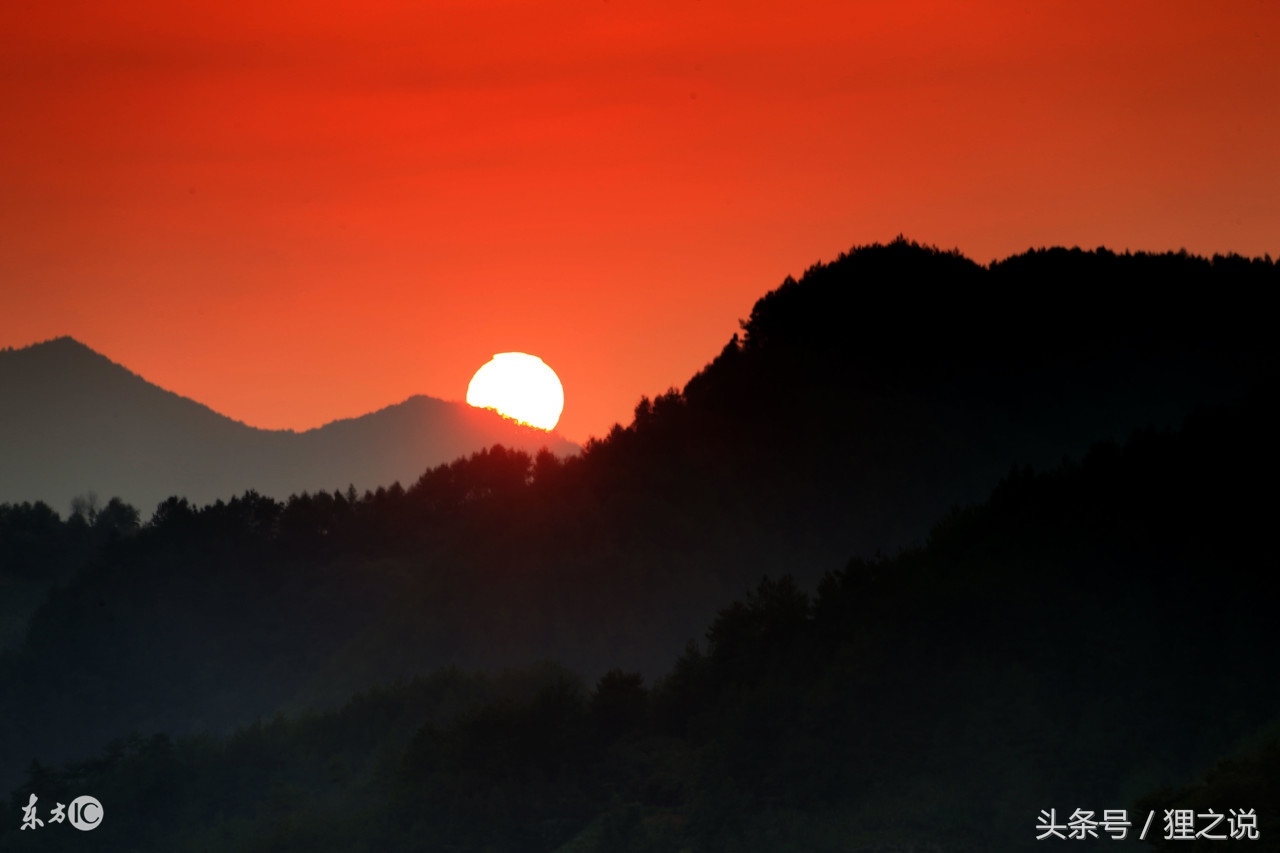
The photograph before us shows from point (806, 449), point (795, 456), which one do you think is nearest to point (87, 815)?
point (795, 456)

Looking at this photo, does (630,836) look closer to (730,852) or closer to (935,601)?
(730,852)

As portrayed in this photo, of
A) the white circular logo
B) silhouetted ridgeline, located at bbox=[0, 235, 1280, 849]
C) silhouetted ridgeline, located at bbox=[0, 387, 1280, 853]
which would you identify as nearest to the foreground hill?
silhouetted ridgeline, located at bbox=[0, 235, 1280, 849]

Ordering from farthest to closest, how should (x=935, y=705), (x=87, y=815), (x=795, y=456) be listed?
(x=795, y=456) < (x=87, y=815) < (x=935, y=705)

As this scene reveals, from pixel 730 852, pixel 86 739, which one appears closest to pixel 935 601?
pixel 730 852

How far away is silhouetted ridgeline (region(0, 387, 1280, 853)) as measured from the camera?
1953 inches

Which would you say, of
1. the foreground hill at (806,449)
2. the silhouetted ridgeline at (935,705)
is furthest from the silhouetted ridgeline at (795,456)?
the silhouetted ridgeline at (935,705)

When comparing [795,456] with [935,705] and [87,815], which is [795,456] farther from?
[87,815]

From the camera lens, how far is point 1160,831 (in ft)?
99.9

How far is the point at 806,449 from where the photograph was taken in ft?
307

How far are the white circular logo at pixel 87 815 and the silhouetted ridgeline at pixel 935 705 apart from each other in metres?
1.09

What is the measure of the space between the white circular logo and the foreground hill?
26012 mm

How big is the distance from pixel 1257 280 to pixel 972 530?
46442 millimetres

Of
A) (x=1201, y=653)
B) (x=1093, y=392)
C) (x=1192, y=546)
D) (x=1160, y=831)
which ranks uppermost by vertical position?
(x=1093, y=392)

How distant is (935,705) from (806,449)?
1580 inches
